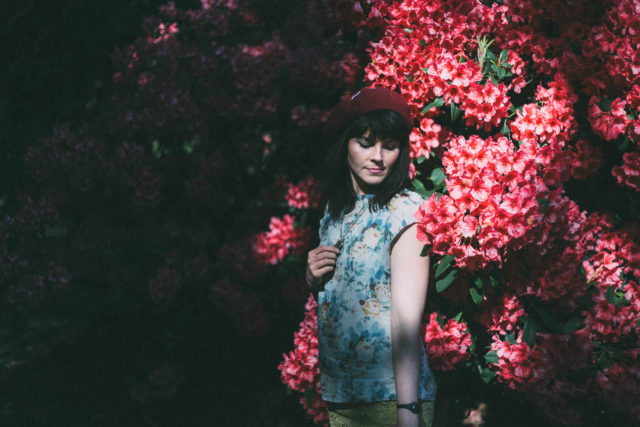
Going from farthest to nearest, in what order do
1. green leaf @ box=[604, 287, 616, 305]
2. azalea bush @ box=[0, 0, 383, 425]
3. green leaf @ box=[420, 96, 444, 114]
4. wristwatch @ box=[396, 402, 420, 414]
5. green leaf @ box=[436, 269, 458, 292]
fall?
azalea bush @ box=[0, 0, 383, 425] → green leaf @ box=[420, 96, 444, 114] → green leaf @ box=[604, 287, 616, 305] → green leaf @ box=[436, 269, 458, 292] → wristwatch @ box=[396, 402, 420, 414]

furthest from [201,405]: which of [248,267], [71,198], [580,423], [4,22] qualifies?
[4,22]

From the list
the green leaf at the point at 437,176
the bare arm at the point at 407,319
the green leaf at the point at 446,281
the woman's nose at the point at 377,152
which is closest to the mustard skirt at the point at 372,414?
the bare arm at the point at 407,319

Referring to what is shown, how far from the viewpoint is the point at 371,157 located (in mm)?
1645

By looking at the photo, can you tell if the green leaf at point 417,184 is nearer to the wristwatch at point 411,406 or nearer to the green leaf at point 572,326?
the green leaf at point 572,326

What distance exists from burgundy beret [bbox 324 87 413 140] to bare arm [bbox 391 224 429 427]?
468mm

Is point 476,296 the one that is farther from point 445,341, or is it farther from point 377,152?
point 377,152

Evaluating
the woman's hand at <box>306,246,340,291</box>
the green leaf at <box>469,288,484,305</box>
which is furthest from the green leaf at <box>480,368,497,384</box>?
the woman's hand at <box>306,246,340,291</box>

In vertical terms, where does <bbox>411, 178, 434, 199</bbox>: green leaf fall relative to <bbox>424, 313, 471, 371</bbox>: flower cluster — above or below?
above

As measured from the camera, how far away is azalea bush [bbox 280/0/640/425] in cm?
167

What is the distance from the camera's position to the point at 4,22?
384 centimetres

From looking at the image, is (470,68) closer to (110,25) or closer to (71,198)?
(71,198)

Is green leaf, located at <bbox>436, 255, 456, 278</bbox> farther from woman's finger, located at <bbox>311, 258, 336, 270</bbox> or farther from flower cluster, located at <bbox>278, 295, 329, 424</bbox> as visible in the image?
flower cluster, located at <bbox>278, 295, 329, 424</bbox>

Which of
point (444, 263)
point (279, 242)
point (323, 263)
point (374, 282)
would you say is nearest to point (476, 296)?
point (444, 263)

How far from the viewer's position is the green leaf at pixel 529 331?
1.84 metres
